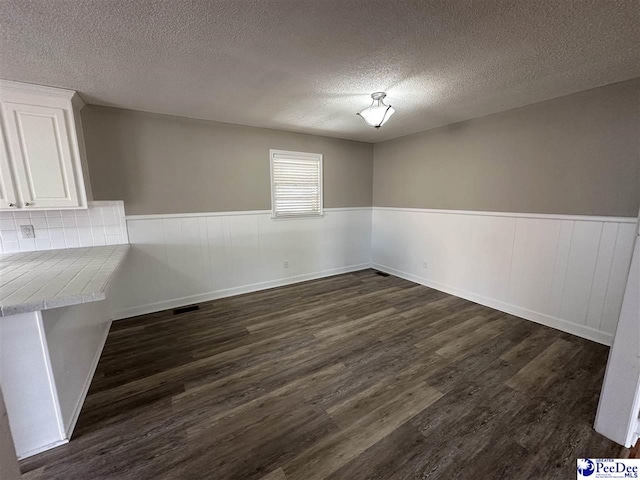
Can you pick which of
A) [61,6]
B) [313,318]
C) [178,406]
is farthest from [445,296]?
[61,6]

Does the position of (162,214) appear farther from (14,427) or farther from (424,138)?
(424,138)

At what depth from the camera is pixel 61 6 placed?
4.55 ft

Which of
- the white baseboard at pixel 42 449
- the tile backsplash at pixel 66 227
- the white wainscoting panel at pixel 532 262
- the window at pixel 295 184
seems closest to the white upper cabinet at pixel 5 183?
the tile backsplash at pixel 66 227

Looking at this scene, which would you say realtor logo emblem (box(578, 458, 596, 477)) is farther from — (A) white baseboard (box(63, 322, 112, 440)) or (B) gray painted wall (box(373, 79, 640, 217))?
(A) white baseboard (box(63, 322, 112, 440))

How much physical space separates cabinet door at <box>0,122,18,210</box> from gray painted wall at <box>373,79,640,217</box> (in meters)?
3.92

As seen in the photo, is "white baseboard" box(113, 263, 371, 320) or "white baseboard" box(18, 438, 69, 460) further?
"white baseboard" box(113, 263, 371, 320)

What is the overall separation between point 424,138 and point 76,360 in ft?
15.8

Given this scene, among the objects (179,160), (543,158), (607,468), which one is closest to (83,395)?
(179,160)

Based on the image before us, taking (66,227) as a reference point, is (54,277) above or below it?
below

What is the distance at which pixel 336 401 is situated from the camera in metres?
1.96

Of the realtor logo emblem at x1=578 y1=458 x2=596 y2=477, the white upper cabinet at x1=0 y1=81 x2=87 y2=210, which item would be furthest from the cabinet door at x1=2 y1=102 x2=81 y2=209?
the realtor logo emblem at x1=578 y1=458 x2=596 y2=477

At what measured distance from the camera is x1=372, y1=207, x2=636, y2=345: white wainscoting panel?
2570 millimetres

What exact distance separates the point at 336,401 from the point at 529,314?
2.69 m

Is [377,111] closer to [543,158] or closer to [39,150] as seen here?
[543,158]
